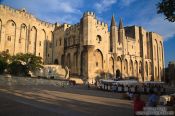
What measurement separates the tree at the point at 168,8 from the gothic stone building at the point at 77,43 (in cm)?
2773

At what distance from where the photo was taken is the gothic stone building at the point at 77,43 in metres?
44.8

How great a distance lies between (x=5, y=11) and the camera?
147 ft

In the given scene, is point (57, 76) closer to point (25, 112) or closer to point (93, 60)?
point (93, 60)

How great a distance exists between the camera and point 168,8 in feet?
52.9

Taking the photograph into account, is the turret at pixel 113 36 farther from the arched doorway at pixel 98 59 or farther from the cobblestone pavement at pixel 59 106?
the cobblestone pavement at pixel 59 106

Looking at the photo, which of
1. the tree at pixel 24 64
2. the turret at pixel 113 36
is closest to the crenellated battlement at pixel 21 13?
the tree at pixel 24 64

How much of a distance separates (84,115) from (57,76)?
33.4 m

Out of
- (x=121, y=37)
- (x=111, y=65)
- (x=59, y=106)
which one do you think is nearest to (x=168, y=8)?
(x=59, y=106)

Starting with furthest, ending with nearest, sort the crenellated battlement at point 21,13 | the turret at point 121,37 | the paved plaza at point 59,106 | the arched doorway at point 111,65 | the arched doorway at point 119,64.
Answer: the turret at point 121,37, the arched doorway at point 119,64, the arched doorway at point 111,65, the crenellated battlement at point 21,13, the paved plaza at point 59,106

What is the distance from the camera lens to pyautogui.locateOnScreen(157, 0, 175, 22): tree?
52.3 ft

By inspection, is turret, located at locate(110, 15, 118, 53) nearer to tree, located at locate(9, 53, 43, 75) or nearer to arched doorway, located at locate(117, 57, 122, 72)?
arched doorway, located at locate(117, 57, 122, 72)

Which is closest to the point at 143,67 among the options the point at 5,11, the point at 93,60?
the point at 93,60

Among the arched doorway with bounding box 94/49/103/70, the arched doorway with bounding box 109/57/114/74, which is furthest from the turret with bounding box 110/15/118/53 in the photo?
the arched doorway with bounding box 94/49/103/70

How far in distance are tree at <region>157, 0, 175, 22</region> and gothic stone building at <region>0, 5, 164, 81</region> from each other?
91.0 ft
